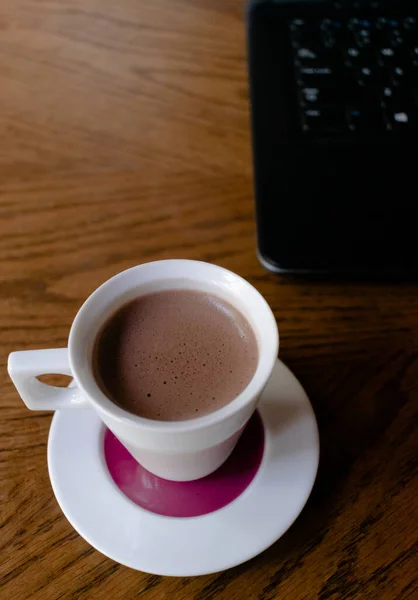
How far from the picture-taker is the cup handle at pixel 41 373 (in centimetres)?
41

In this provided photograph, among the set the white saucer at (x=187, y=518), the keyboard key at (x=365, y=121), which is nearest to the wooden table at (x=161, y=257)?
the white saucer at (x=187, y=518)

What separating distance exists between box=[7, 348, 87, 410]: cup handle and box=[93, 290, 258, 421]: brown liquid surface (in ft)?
0.10

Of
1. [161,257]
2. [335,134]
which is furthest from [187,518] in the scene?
[335,134]

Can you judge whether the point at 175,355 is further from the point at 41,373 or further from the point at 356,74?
the point at 356,74

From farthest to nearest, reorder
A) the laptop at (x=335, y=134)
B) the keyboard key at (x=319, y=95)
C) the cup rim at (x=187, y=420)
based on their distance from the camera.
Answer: the keyboard key at (x=319, y=95) < the laptop at (x=335, y=134) < the cup rim at (x=187, y=420)

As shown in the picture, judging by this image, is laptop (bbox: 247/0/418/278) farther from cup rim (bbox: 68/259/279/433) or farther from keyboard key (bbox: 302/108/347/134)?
cup rim (bbox: 68/259/279/433)

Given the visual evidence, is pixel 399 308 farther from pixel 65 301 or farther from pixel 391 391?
pixel 65 301

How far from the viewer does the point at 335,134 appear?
66 cm

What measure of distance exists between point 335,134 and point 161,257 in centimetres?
24

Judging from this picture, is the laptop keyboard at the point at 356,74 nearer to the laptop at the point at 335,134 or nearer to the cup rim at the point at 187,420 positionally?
the laptop at the point at 335,134

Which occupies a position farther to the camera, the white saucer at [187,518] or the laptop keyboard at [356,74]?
the laptop keyboard at [356,74]

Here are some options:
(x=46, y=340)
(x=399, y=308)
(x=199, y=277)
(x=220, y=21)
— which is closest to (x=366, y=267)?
(x=399, y=308)

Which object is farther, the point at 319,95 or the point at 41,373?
the point at 319,95

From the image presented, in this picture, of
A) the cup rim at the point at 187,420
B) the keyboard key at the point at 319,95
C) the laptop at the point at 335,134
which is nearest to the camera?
the cup rim at the point at 187,420
